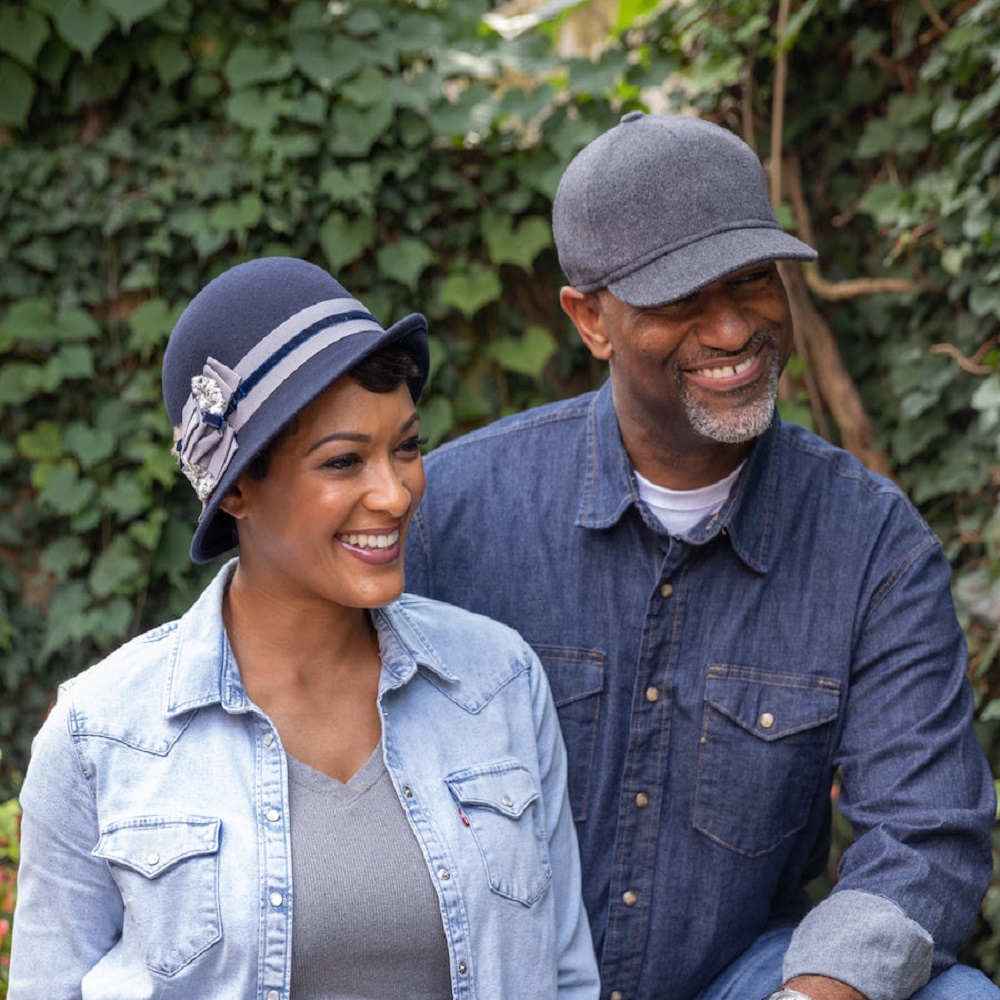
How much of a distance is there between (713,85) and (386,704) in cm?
257

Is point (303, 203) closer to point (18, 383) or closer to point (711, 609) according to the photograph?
point (18, 383)

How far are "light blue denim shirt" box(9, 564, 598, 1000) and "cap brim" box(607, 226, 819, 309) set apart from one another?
0.68 meters

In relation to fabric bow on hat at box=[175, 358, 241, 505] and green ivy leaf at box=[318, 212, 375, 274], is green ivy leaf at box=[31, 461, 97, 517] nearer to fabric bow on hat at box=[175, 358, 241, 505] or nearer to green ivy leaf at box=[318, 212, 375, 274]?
green ivy leaf at box=[318, 212, 375, 274]

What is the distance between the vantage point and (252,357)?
179 cm

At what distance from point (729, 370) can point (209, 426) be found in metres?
0.88

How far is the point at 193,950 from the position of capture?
5.70 feet

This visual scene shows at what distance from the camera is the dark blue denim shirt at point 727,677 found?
2217mm

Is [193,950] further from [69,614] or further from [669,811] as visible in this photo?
[69,614]

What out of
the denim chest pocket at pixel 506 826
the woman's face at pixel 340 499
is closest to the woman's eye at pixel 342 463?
the woman's face at pixel 340 499

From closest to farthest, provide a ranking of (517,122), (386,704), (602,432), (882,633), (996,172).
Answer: (386,704), (882,633), (602,432), (996,172), (517,122)

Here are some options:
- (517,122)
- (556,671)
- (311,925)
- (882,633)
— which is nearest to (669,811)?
(556,671)

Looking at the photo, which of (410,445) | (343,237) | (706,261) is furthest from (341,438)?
(343,237)

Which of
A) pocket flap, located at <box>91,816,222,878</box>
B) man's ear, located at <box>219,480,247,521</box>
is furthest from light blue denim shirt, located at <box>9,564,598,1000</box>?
man's ear, located at <box>219,480,247,521</box>

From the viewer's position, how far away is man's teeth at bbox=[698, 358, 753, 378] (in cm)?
221
